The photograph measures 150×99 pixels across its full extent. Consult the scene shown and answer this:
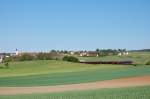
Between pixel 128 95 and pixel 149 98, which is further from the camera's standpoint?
pixel 128 95

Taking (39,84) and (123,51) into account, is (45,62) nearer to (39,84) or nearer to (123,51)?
(39,84)

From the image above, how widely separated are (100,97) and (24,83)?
16.6 metres

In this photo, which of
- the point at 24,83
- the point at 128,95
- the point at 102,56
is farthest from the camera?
the point at 102,56

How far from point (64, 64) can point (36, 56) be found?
13406 millimetres

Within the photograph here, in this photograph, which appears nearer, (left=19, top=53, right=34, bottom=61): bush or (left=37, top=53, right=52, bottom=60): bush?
(left=19, top=53, right=34, bottom=61): bush

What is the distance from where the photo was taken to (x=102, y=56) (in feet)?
240

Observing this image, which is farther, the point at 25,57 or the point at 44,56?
the point at 44,56

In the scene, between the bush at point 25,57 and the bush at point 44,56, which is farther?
the bush at point 44,56

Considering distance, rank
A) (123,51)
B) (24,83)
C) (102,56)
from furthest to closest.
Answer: (123,51) < (102,56) < (24,83)

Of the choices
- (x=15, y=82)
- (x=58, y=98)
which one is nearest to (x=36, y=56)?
(x=15, y=82)

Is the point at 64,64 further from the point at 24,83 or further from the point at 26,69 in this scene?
the point at 24,83

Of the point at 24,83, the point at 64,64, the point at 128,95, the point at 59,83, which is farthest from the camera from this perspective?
the point at 64,64

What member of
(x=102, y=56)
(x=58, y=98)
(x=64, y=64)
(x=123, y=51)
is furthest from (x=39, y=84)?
(x=123, y=51)

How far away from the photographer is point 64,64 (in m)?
54.7
